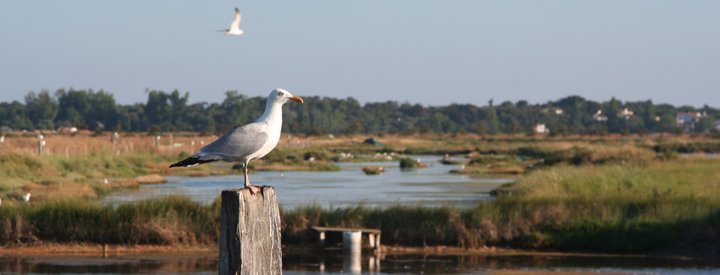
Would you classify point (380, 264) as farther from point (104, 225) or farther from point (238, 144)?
point (238, 144)

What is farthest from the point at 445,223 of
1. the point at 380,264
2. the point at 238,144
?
the point at 238,144

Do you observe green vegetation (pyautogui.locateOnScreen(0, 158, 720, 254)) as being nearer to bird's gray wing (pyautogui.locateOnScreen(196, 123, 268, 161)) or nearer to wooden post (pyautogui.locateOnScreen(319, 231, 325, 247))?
wooden post (pyautogui.locateOnScreen(319, 231, 325, 247))

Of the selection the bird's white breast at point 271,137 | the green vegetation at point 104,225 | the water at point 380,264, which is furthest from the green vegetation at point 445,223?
the bird's white breast at point 271,137

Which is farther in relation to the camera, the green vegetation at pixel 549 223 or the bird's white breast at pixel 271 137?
the green vegetation at pixel 549 223

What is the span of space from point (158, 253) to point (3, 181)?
1615 cm

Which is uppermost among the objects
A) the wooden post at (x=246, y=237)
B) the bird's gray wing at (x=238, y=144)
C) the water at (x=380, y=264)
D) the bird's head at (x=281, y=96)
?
the bird's head at (x=281, y=96)

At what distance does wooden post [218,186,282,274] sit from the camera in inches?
247

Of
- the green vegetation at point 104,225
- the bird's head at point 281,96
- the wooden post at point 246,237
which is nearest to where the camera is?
the wooden post at point 246,237

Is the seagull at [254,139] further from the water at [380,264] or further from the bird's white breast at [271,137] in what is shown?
the water at [380,264]

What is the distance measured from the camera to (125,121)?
16538cm

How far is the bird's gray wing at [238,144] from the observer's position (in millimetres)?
8344

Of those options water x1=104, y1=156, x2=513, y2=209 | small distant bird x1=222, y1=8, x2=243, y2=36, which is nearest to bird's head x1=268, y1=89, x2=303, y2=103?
small distant bird x1=222, y1=8, x2=243, y2=36

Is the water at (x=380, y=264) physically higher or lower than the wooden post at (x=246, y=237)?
lower


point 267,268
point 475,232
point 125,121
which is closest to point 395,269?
point 475,232
